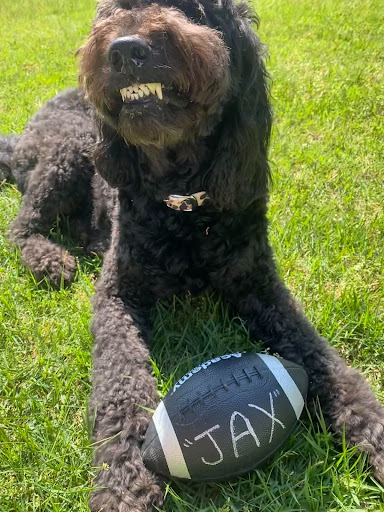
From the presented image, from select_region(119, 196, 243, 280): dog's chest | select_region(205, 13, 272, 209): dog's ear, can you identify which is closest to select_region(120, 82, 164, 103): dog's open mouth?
select_region(205, 13, 272, 209): dog's ear

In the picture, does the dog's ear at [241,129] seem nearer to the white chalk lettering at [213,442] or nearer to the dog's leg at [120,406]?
the dog's leg at [120,406]

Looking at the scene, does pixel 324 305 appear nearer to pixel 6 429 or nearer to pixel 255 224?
pixel 255 224

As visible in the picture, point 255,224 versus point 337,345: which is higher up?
point 255,224

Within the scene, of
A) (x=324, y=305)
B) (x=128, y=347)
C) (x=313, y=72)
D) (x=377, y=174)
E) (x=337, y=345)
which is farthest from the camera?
(x=313, y=72)

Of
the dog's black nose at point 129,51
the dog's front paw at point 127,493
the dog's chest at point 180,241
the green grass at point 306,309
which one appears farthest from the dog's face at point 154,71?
the dog's front paw at point 127,493

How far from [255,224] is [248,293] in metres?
0.37

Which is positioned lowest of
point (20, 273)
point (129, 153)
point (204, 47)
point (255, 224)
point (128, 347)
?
point (20, 273)

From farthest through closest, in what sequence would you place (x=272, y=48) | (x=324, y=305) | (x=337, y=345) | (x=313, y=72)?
(x=272, y=48) < (x=313, y=72) < (x=324, y=305) < (x=337, y=345)

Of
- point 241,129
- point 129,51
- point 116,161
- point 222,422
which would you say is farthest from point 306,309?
point 129,51

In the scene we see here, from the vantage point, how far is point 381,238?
326 cm

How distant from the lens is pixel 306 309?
2.78 m

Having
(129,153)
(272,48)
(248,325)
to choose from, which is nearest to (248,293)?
(248,325)

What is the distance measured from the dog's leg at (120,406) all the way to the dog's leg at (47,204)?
0.98m

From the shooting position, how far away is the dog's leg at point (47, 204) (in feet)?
11.3
